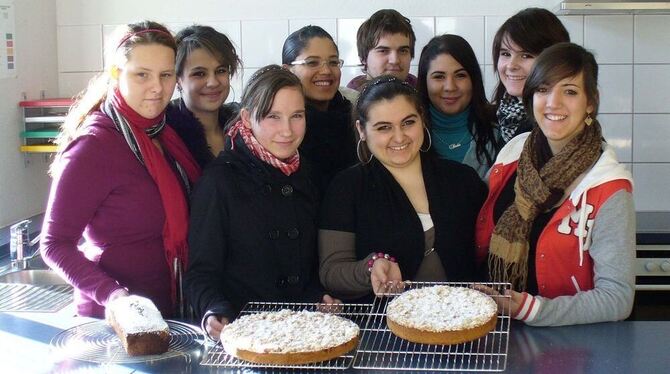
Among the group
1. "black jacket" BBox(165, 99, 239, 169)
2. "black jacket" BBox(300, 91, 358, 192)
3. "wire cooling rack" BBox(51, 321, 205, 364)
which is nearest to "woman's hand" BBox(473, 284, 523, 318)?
"wire cooling rack" BBox(51, 321, 205, 364)

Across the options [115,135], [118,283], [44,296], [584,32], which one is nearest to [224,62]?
[115,135]

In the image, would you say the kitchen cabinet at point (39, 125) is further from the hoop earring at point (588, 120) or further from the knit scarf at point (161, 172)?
the hoop earring at point (588, 120)

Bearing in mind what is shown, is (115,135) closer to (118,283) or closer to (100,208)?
(100,208)

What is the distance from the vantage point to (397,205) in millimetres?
1832

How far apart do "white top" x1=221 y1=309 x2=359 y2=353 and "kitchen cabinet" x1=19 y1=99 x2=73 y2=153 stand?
180 centimetres

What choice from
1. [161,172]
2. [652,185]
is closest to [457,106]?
[161,172]

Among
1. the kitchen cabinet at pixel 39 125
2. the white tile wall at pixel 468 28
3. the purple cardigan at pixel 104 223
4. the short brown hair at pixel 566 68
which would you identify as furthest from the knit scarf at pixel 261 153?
the white tile wall at pixel 468 28

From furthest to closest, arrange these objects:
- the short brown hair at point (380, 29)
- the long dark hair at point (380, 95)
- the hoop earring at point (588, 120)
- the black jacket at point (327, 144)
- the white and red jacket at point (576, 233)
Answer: the short brown hair at point (380, 29)
the black jacket at point (327, 144)
the long dark hair at point (380, 95)
the hoop earring at point (588, 120)
the white and red jacket at point (576, 233)

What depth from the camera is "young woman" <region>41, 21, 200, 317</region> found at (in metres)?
1.66

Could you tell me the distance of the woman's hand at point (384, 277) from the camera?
64.4 inches

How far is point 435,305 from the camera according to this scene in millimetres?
1481

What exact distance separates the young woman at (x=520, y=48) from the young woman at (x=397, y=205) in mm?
360

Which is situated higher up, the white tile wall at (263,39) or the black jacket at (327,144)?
the white tile wall at (263,39)

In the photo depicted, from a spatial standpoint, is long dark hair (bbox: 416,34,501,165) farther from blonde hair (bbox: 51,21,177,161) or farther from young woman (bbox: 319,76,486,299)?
blonde hair (bbox: 51,21,177,161)
